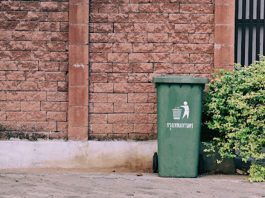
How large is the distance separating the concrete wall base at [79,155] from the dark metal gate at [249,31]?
2177mm

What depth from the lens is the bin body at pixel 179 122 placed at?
7547 millimetres

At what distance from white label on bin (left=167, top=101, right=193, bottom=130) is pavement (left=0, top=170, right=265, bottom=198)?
2.35 feet

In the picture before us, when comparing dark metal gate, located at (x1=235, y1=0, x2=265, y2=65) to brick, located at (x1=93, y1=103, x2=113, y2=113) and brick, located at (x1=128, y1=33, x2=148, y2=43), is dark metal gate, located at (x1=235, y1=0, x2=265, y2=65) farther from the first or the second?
brick, located at (x1=93, y1=103, x2=113, y2=113)

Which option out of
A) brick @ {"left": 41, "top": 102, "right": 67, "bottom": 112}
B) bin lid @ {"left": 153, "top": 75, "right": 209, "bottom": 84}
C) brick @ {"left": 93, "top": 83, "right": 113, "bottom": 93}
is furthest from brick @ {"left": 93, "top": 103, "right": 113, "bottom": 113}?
bin lid @ {"left": 153, "top": 75, "right": 209, "bottom": 84}

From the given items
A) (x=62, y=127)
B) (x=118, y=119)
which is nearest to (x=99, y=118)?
(x=118, y=119)

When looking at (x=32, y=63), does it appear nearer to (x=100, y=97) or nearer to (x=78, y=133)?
(x=100, y=97)

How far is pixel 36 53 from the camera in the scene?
828 centimetres

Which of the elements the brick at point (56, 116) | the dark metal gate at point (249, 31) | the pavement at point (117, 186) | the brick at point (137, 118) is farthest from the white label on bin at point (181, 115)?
the dark metal gate at point (249, 31)

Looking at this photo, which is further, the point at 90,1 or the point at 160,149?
the point at 90,1

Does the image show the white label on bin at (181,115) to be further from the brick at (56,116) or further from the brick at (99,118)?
the brick at (56,116)

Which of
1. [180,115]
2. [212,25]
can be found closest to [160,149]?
[180,115]

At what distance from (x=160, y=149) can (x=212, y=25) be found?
83.1 inches

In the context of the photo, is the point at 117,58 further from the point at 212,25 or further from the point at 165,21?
the point at 212,25

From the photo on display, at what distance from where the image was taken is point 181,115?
7547mm
